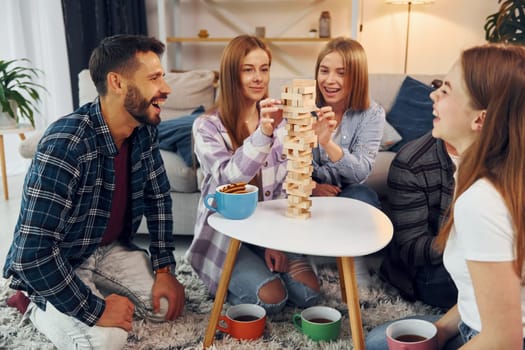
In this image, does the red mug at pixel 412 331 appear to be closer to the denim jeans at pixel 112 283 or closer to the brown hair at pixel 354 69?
the denim jeans at pixel 112 283

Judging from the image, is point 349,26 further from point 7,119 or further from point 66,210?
point 66,210

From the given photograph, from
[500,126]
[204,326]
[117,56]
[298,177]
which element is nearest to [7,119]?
[117,56]

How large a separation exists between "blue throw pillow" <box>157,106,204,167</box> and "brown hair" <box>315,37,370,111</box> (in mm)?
693

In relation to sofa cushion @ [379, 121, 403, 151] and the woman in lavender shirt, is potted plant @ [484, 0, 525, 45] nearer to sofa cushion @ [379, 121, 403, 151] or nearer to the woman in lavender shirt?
sofa cushion @ [379, 121, 403, 151]

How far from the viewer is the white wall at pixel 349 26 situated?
423 centimetres

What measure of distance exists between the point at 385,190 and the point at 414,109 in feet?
2.02

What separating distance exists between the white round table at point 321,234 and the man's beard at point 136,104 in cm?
38

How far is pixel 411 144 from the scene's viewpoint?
1944 mm

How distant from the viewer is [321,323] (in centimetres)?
167

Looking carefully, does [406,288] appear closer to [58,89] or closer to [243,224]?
[243,224]

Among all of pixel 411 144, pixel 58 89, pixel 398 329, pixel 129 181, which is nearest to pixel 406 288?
pixel 411 144

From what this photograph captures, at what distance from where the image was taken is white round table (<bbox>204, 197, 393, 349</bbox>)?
1.33 metres

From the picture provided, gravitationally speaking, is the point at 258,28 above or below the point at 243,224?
above

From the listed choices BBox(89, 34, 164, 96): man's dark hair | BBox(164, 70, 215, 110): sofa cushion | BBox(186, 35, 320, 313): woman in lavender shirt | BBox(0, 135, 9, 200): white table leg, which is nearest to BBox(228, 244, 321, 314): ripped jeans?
BBox(186, 35, 320, 313): woman in lavender shirt
